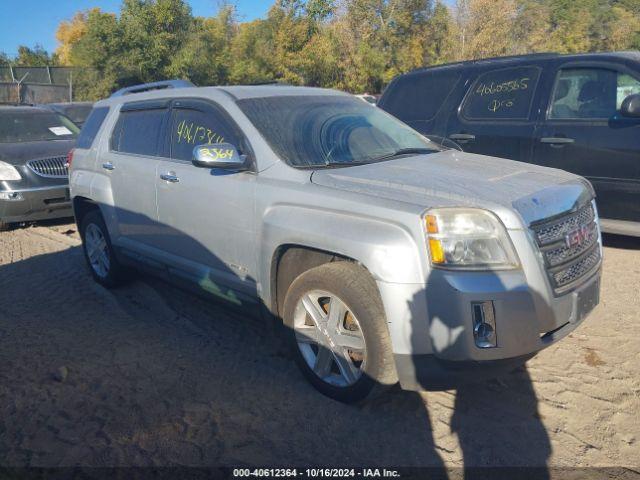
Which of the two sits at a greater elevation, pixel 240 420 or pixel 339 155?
pixel 339 155

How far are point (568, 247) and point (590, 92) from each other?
327cm

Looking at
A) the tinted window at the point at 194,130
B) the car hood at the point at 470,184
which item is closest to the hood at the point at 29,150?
the tinted window at the point at 194,130

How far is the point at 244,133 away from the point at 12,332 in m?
2.49

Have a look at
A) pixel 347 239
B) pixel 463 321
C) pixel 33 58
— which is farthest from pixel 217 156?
pixel 33 58

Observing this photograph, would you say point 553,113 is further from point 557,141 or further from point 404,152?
point 404,152

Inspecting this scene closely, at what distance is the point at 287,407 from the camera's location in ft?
11.0

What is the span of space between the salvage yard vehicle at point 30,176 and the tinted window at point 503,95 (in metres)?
5.73

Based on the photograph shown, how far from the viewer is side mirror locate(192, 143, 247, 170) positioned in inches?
140

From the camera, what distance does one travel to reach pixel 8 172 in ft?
26.2

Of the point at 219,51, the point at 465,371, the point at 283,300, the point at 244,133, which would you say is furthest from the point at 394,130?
the point at 219,51

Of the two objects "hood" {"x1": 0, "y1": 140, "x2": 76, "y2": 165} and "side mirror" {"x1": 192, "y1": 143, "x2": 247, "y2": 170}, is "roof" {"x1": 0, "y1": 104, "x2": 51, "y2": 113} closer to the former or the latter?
"hood" {"x1": 0, "y1": 140, "x2": 76, "y2": 165}

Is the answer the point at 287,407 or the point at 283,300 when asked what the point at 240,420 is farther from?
the point at 283,300

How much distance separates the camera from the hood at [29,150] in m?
8.16

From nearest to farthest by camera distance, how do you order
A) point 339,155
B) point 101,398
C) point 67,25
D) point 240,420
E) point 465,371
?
point 465,371, point 240,420, point 101,398, point 339,155, point 67,25
